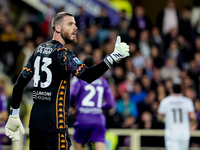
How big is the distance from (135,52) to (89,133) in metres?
6.24

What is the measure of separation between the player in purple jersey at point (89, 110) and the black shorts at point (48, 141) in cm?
327

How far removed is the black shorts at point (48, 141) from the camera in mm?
5719

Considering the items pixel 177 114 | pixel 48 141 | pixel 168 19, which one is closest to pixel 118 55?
pixel 48 141

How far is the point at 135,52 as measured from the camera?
49.5 feet

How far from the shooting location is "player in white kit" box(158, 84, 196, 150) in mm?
10984

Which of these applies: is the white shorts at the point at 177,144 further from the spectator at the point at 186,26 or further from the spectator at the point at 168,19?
the spectator at the point at 168,19

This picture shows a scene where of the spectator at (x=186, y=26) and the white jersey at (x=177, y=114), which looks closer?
the white jersey at (x=177, y=114)

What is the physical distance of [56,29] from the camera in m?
5.98

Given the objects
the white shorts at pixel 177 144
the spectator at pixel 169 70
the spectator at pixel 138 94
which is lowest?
the white shorts at pixel 177 144

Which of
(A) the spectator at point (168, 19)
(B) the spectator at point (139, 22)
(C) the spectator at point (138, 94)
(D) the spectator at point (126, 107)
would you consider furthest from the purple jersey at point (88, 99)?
(A) the spectator at point (168, 19)

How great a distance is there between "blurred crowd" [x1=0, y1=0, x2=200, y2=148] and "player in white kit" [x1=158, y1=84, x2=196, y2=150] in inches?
56.6

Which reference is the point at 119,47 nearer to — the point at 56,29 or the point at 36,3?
the point at 56,29

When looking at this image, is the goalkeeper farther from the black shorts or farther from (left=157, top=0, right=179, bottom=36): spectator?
(left=157, top=0, right=179, bottom=36): spectator

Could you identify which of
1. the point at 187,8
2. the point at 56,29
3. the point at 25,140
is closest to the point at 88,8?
the point at 187,8
